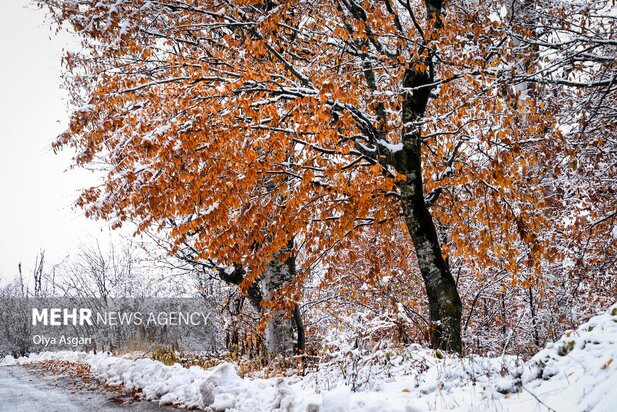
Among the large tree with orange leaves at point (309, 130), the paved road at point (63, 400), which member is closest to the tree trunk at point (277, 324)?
the large tree with orange leaves at point (309, 130)

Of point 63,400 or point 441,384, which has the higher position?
point 441,384

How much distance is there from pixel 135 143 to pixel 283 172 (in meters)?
2.33

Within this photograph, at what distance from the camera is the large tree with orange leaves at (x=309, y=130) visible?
5.59m

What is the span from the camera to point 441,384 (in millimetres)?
3553

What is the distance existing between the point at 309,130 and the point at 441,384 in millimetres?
4337

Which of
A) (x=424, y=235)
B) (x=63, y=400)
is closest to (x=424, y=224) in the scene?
(x=424, y=235)

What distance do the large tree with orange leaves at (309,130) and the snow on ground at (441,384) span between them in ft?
5.65

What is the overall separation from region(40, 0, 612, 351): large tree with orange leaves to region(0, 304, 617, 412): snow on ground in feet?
5.65

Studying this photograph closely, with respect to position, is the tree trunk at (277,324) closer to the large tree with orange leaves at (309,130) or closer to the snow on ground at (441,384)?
the large tree with orange leaves at (309,130)

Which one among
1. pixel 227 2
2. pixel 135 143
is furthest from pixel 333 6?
pixel 135 143

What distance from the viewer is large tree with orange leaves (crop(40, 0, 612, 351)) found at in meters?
5.59

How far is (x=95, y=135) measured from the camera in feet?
22.7

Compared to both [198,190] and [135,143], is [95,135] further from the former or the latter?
[198,190]

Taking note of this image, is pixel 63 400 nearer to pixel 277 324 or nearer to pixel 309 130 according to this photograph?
pixel 277 324
